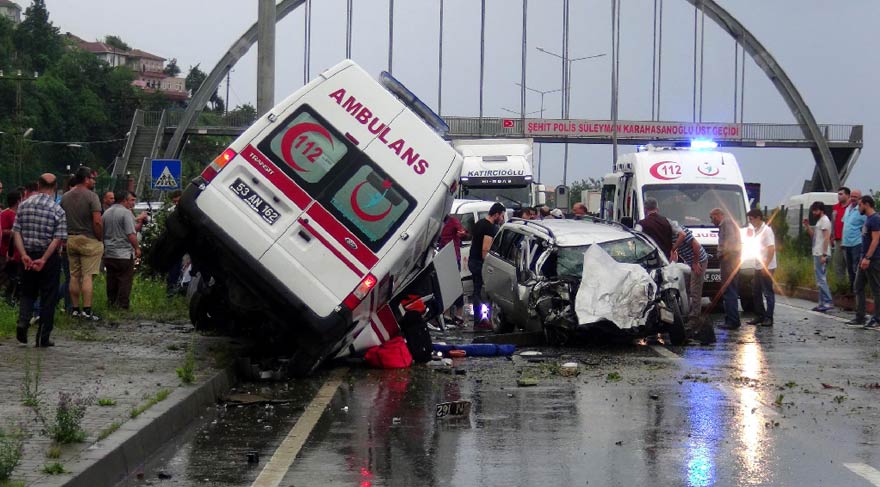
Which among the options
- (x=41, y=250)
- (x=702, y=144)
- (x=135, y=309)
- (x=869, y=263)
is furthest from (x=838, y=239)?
(x=41, y=250)

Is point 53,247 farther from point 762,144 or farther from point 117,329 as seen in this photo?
point 762,144

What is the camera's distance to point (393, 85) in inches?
547

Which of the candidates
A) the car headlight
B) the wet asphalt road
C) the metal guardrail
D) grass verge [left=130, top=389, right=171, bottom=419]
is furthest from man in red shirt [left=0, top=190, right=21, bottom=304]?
the metal guardrail

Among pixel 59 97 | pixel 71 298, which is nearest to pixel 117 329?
pixel 71 298

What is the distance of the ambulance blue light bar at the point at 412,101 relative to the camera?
546 inches

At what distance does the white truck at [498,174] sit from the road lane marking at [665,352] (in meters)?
17.4

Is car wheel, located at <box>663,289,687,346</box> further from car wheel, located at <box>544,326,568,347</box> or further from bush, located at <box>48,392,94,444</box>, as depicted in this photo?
bush, located at <box>48,392,94,444</box>

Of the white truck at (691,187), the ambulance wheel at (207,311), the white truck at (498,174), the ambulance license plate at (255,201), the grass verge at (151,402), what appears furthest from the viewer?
the white truck at (498,174)

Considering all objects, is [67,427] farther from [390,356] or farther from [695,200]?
[695,200]

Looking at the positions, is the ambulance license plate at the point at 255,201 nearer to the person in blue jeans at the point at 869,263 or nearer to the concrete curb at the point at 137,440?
the concrete curb at the point at 137,440

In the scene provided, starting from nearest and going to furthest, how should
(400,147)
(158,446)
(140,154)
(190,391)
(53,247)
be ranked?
(158,446) → (190,391) → (400,147) → (53,247) → (140,154)

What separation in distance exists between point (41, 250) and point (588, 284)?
6425mm

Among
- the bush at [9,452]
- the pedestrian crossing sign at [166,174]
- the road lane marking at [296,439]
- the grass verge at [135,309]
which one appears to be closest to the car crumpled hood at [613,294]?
the road lane marking at [296,439]

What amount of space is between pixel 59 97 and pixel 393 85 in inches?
4150
